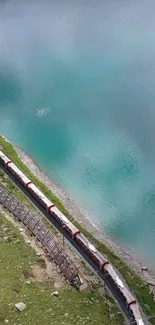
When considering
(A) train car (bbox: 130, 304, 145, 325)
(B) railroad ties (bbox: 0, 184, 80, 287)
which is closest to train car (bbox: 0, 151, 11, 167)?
(B) railroad ties (bbox: 0, 184, 80, 287)

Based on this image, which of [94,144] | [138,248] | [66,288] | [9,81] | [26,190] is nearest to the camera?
[66,288]

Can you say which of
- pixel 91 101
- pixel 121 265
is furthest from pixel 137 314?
pixel 91 101

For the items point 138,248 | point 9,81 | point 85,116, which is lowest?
point 138,248

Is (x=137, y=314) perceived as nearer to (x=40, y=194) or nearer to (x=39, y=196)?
(x=39, y=196)

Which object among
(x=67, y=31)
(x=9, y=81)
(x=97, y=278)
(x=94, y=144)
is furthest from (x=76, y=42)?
(x=97, y=278)

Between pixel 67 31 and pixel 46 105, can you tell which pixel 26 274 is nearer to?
pixel 46 105
